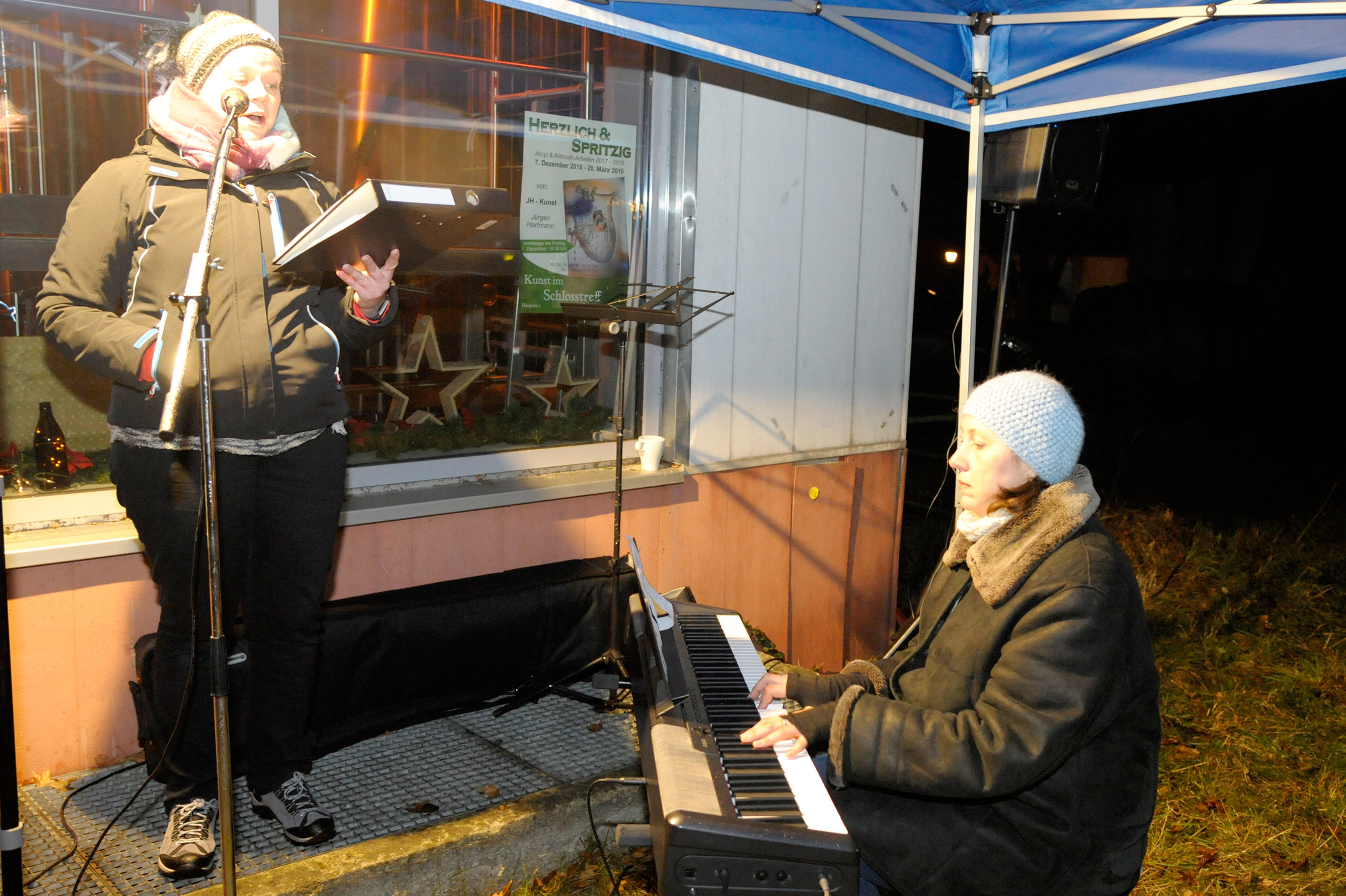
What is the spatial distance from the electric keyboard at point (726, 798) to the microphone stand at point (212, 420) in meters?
0.80

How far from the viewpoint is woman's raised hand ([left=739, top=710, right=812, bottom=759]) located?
6.49ft

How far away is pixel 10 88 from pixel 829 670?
13.7ft

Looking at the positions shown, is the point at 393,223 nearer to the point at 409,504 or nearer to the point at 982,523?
the point at 982,523

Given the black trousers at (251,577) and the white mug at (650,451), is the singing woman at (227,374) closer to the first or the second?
the black trousers at (251,577)

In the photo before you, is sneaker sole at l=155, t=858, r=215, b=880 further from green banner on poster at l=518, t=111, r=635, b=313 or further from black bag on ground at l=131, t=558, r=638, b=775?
green banner on poster at l=518, t=111, r=635, b=313

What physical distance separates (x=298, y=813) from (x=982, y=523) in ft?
6.38

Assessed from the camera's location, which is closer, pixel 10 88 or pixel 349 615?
pixel 10 88

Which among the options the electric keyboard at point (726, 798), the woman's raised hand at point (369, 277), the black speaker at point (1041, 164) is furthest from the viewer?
the black speaker at point (1041, 164)

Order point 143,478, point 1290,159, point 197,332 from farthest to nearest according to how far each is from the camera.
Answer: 1. point 1290,159
2. point 143,478
3. point 197,332

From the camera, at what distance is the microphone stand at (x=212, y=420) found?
5.77 ft

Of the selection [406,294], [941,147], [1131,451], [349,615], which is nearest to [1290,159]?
[1131,451]

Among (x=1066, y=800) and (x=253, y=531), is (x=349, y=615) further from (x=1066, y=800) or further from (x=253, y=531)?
(x=1066, y=800)

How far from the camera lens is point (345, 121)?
366 cm

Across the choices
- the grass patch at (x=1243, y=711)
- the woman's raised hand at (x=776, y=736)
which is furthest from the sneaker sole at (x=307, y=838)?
the woman's raised hand at (x=776, y=736)
